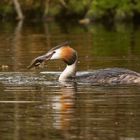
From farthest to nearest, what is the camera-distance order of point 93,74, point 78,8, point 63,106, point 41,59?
point 78,8, point 41,59, point 93,74, point 63,106

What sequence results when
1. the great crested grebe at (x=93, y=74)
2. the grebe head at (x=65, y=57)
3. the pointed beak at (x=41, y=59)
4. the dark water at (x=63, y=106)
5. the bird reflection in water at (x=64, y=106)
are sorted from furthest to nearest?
the pointed beak at (x=41, y=59) → the grebe head at (x=65, y=57) → the great crested grebe at (x=93, y=74) → the bird reflection in water at (x=64, y=106) → the dark water at (x=63, y=106)

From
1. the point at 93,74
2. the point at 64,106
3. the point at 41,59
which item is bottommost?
the point at 93,74

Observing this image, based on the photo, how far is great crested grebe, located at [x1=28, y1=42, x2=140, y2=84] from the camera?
2159 centimetres

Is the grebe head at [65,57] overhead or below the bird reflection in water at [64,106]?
below

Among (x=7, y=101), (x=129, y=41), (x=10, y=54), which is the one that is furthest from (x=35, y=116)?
(x=129, y=41)

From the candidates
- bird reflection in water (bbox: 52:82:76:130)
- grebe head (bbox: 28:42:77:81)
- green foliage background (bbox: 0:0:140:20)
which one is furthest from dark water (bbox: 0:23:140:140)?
green foliage background (bbox: 0:0:140:20)

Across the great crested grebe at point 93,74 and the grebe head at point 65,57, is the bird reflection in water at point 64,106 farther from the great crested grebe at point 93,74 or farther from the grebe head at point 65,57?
the grebe head at point 65,57

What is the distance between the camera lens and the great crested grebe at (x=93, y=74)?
21.6 meters

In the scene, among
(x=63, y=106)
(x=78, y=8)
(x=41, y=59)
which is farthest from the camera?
(x=78, y=8)

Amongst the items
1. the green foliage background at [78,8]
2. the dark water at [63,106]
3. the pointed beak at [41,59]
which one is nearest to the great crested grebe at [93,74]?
the pointed beak at [41,59]

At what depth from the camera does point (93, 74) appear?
22.0 metres

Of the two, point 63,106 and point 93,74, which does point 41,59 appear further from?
point 63,106

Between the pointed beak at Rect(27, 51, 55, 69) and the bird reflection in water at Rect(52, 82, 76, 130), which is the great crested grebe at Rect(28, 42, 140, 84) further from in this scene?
the bird reflection in water at Rect(52, 82, 76, 130)

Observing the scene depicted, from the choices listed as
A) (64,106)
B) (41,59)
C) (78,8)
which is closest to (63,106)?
(64,106)
